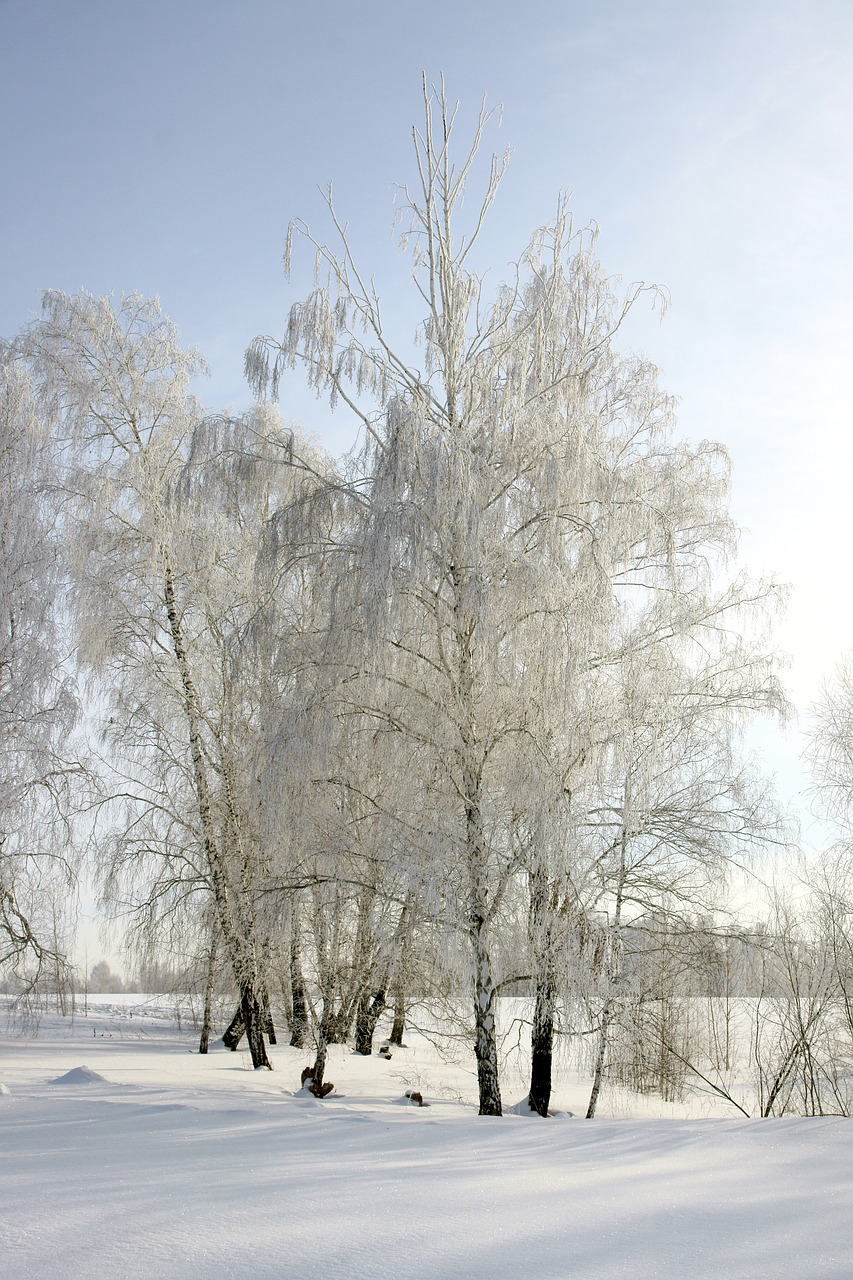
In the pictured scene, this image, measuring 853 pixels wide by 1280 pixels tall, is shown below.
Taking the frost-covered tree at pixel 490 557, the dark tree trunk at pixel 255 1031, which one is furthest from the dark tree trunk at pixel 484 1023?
the dark tree trunk at pixel 255 1031

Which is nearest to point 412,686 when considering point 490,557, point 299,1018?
point 490,557

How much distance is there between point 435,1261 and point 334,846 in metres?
5.53

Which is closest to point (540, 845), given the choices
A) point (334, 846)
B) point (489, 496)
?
point (334, 846)

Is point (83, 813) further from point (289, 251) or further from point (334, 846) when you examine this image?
point (289, 251)

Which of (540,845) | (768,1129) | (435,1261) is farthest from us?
(540,845)

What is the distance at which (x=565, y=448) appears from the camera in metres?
8.43

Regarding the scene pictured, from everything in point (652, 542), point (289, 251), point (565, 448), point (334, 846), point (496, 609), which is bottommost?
point (334, 846)

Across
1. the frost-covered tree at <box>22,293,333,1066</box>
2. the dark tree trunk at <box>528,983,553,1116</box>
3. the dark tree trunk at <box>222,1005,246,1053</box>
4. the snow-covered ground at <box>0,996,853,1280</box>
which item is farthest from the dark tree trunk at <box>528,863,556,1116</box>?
the dark tree trunk at <box>222,1005,246,1053</box>

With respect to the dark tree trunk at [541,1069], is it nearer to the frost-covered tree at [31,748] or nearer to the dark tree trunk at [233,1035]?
the frost-covered tree at [31,748]

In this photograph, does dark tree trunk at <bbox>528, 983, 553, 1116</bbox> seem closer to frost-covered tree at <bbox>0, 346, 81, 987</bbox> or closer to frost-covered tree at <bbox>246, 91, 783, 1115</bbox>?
frost-covered tree at <bbox>246, 91, 783, 1115</bbox>

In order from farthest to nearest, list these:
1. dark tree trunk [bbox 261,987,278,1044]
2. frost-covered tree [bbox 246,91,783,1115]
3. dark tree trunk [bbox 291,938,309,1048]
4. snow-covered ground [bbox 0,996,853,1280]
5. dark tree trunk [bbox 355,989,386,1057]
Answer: dark tree trunk [bbox 355,989,386,1057]
dark tree trunk [bbox 291,938,309,1048]
dark tree trunk [bbox 261,987,278,1044]
frost-covered tree [bbox 246,91,783,1115]
snow-covered ground [bbox 0,996,853,1280]

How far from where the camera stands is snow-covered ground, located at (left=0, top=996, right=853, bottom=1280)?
318 centimetres

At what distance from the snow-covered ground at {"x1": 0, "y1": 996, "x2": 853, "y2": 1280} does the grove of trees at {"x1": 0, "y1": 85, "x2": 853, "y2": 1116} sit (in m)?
2.00

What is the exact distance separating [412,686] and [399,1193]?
512 centimetres
